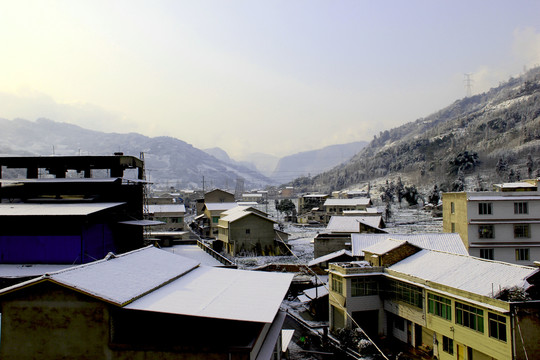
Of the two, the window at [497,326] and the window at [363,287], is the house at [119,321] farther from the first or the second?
the window at [363,287]

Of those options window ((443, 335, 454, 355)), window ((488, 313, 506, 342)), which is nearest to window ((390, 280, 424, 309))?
window ((443, 335, 454, 355))

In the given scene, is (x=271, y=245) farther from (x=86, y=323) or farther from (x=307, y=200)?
(x=307, y=200)

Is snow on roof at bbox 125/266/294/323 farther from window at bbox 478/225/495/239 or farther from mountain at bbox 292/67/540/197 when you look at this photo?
mountain at bbox 292/67/540/197

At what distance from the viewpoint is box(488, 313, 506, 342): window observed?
1298 centimetres

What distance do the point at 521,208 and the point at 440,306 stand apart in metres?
17.2

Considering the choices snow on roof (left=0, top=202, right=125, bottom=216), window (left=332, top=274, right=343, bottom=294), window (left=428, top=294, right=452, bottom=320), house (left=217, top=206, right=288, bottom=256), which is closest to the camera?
window (left=428, top=294, right=452, bottom=320)

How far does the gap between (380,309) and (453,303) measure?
472cm

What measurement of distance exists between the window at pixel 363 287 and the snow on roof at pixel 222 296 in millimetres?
6253

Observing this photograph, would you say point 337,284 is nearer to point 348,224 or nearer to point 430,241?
point 430,241

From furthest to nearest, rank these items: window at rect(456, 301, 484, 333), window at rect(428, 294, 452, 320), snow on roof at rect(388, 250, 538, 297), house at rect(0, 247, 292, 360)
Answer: window at rect(428, 294, 452, 320)
snow on roof at rect(388, 250, 538, 297)
window at rect(456, 301, 484, 333)
house at rect(0, 247, 292, 360)

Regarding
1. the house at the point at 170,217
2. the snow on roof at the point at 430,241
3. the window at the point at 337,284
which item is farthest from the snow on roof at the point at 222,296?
the house at the point at 170,217

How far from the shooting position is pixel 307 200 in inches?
3159

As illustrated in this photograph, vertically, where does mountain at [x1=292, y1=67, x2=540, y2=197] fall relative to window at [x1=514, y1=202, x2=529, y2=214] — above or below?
above

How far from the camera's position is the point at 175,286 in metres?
11.7
